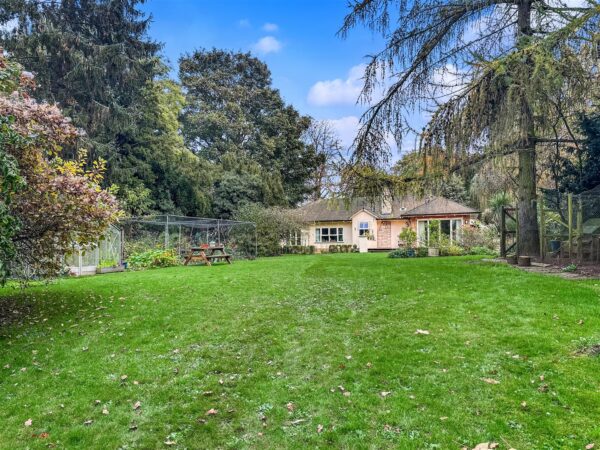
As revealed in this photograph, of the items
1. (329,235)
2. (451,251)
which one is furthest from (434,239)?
(329,235)

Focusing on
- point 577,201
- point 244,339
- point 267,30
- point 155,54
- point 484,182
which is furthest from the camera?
point 155,54

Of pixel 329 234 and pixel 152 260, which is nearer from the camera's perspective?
pixel 152 260

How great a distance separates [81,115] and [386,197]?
1667 cm

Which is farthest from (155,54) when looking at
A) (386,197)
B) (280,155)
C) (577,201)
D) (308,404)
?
(308,404)

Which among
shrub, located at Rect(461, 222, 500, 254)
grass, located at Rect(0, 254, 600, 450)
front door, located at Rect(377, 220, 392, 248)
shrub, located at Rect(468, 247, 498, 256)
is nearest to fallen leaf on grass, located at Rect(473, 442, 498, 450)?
grass, located at Rect(0, 254, 600, 450)

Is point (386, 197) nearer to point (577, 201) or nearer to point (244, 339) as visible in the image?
point (577, 201)

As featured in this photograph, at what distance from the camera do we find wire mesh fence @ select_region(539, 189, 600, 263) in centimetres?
1030

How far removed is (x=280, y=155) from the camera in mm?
35656

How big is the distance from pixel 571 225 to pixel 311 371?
927 centimetres

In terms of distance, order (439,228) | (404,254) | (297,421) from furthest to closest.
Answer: (439,228)
(404,254)
(297,421)

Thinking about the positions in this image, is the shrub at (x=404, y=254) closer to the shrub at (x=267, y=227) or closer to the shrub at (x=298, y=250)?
the shrub at (x=267, y=227)

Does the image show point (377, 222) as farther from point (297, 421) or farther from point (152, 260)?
point (297, 421)

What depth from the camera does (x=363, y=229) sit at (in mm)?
29234

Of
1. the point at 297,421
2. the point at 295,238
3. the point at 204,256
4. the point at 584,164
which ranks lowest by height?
the point at 297,421
